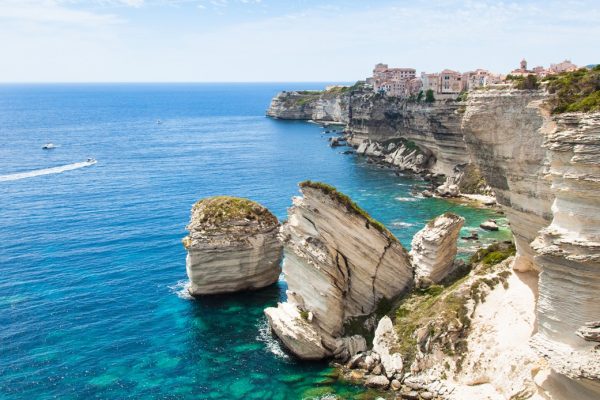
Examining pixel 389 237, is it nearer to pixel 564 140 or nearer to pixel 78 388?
pixel 564 140

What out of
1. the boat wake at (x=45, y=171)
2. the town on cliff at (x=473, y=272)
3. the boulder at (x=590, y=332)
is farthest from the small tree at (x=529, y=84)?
the boat wake at (x=45, y=171)

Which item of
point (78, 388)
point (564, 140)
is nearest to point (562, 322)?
point (564, 140)

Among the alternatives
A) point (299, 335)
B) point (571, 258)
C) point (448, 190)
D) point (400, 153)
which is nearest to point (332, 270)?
point (299, 335)

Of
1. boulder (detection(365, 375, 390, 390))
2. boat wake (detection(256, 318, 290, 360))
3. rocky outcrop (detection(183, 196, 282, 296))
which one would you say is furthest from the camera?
rocky outcrop (detection(183, 196, 282, 296))

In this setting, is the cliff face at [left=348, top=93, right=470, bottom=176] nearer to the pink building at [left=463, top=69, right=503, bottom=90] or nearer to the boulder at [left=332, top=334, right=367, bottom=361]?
the pink building at [left=463, top=69, right=503, bottom=90]

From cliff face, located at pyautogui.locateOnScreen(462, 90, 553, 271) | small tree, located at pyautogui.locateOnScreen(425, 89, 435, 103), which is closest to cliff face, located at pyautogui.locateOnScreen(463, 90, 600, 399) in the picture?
cliff face, located at pyautogui.locateOnScreen(462, 90, 553, 271)

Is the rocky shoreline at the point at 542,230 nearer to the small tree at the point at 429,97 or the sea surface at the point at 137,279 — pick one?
the sea surface at the point at 137,279
